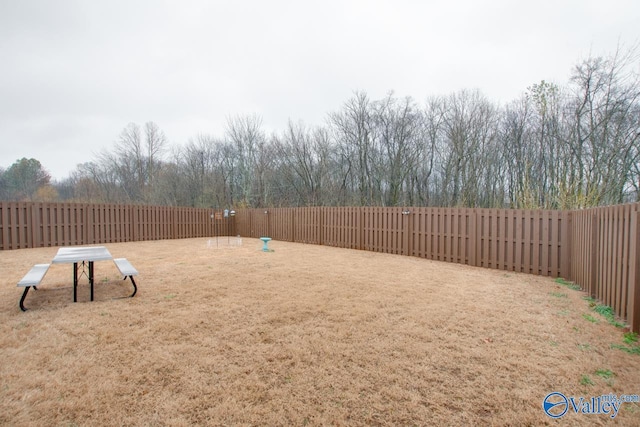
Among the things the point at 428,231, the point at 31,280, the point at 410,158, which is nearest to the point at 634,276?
the point at 428,231

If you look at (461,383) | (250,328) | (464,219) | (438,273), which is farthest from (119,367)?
(464,219)

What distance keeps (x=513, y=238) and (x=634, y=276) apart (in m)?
4.13

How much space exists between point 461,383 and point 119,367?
2.73 meters

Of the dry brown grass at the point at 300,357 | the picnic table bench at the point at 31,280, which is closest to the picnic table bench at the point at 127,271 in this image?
the dry brown grass at the point at 300,357

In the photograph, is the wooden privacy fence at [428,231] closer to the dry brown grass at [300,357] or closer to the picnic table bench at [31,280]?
the dry brown grass at [300,357]

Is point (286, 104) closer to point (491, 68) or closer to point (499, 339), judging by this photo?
point (491, 68)

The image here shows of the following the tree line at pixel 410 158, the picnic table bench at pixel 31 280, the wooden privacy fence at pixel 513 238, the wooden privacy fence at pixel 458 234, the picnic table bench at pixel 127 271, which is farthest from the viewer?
the tree line at pixel 410 158

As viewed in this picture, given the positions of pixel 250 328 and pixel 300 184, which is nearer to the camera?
pixel 250 328

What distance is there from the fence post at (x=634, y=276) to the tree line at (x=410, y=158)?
20.1 feet

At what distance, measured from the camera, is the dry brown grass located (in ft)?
6.09

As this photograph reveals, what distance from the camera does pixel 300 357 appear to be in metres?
2.55

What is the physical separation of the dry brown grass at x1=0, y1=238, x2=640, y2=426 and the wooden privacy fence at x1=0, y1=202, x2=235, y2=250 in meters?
8.70

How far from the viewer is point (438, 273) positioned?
6.52 meters

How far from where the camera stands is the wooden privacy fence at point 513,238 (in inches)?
137
